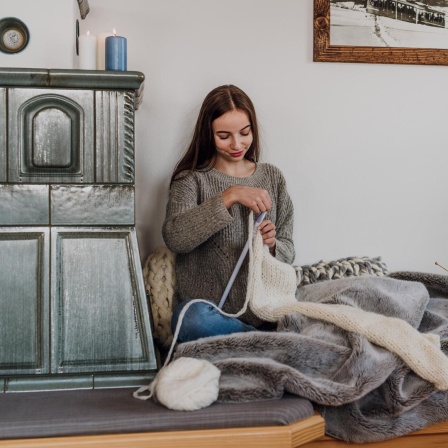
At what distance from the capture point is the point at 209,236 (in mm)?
1974

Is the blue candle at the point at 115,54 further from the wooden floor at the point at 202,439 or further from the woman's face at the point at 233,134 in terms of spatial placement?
the wooden floor at the point at 202,439

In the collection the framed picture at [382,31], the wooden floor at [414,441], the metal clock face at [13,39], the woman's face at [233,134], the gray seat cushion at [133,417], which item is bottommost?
the wooden floor at [414,441]

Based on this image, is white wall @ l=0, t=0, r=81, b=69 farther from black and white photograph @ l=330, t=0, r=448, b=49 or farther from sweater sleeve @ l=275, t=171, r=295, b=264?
black and white photograph @ l=330, t=0, r=448, b=49

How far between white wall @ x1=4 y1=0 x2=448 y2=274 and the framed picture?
0.12 feet

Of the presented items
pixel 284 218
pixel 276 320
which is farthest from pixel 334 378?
pixel 284 218

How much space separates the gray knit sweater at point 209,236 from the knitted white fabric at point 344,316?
0.12m

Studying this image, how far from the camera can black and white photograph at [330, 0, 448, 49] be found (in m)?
2.38

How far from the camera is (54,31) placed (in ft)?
6.38

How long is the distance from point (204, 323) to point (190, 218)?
0.29 meters

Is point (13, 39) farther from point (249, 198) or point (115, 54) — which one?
point (249, 198)

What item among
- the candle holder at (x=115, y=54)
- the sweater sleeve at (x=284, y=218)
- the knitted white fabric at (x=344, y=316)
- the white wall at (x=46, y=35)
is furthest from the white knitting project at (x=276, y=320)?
the white wall at (x=46, y=35)

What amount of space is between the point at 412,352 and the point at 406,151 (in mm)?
1090

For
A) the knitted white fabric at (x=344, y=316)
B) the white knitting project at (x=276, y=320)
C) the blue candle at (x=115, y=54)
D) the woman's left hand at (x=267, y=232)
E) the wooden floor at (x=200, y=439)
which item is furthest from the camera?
the woman's left hand at (x=267, y=232)

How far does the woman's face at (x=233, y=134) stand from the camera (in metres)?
2.13
